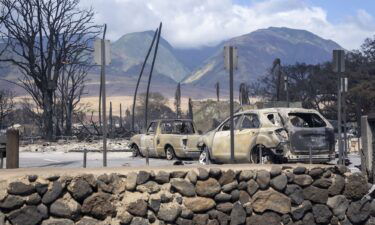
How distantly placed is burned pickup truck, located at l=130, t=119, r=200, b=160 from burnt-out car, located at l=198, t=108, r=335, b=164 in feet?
16.4

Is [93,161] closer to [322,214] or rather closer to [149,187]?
[149,187]

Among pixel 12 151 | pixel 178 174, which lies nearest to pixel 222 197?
pixel 178 174

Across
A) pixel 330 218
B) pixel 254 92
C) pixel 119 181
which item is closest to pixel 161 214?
pixel 119 181

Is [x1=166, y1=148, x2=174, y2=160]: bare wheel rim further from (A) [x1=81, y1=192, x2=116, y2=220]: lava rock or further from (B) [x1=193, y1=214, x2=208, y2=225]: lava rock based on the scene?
(A) [x1=81, y1=192, x2=116, y2=220]: lava rock

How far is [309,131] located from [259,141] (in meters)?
1.21

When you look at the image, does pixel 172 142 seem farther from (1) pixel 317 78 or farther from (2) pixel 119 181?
(1) pixel 317 78

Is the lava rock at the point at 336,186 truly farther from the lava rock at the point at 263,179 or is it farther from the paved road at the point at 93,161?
the paved road at the point at 93,161

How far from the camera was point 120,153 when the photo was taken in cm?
2862

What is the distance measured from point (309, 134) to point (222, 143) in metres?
2.66

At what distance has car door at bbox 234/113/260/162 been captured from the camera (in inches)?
627

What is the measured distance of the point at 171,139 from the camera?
22391 millimetres

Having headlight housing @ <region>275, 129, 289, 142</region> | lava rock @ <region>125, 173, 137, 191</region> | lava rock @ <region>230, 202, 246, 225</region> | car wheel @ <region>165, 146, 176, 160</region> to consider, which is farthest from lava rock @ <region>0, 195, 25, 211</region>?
car wheel @ <region>165, 146, 176, 160</region>

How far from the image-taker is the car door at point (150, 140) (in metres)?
23.6

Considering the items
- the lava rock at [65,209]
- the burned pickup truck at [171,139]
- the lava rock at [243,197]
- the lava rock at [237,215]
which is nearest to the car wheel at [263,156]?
the burned pickup truck at [171,139]
